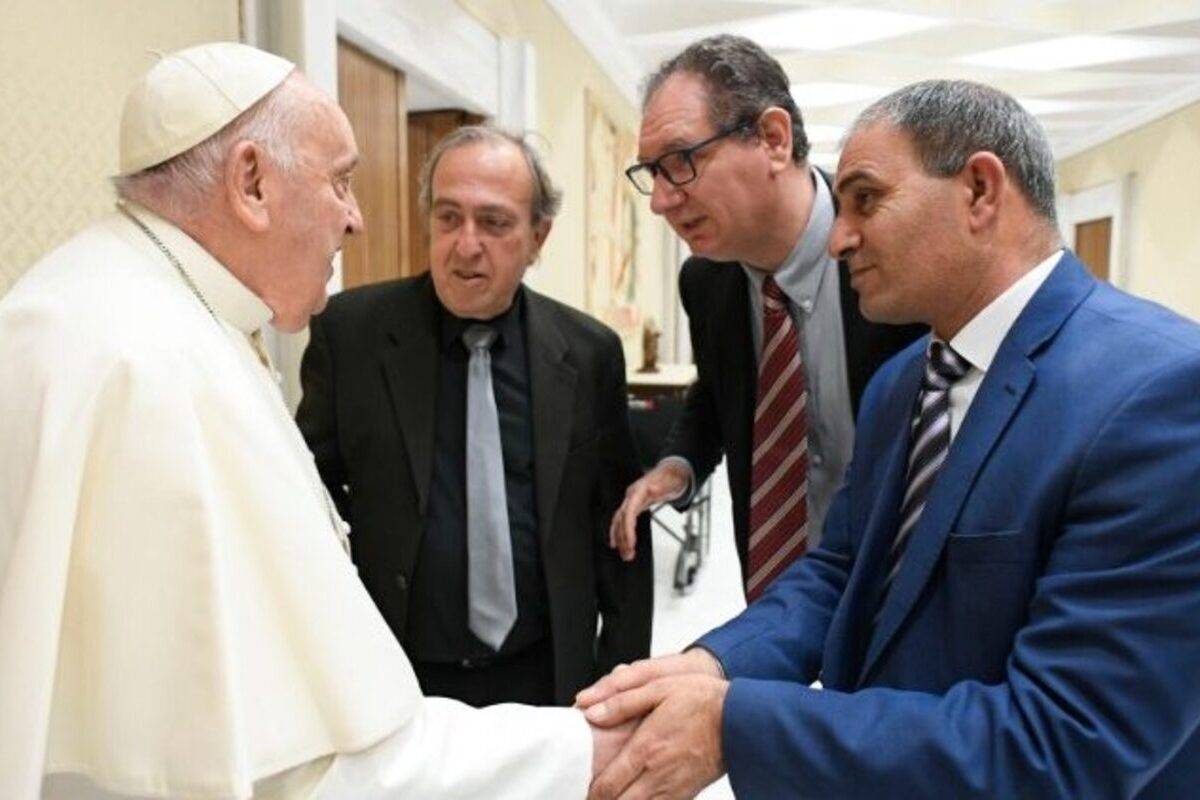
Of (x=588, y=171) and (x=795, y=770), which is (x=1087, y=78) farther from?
(x=795, y=770)

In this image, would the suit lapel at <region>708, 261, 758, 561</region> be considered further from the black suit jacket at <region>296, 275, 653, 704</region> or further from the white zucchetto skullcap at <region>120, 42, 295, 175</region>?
the white zucchetto skullcap at <region>120, 42, 295, 175</region>

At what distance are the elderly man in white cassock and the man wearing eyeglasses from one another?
2.86 feet

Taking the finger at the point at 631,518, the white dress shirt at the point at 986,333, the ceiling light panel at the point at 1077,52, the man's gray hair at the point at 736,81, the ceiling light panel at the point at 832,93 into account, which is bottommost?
the finger at the point at 631,518

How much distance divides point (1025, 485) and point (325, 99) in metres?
1.08

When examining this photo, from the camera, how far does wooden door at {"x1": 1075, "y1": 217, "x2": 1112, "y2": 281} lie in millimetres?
12688

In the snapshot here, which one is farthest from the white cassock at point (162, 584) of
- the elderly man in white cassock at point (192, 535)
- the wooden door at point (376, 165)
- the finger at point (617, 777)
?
the wooden door at point (376, 165)

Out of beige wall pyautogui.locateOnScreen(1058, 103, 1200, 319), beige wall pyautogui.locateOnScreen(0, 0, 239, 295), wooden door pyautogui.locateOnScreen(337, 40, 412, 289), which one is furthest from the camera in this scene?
beige wall pyautogui.locateOnScreen(1058, 103, 1200, 319)

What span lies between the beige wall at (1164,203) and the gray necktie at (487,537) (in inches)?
406

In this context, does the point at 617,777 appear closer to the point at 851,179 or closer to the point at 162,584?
the point at 162,584

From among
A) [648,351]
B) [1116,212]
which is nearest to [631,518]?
[648,351]

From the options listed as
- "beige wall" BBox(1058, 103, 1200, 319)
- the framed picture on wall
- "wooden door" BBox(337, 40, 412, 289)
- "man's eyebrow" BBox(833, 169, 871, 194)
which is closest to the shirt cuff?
"man's eyebrow" BBox(833, 169, 871, 194)

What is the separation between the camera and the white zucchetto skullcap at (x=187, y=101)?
125 cm

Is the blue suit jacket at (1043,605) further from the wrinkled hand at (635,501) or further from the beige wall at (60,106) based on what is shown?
the beige wall at (60,106)

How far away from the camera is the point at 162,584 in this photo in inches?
41.0
